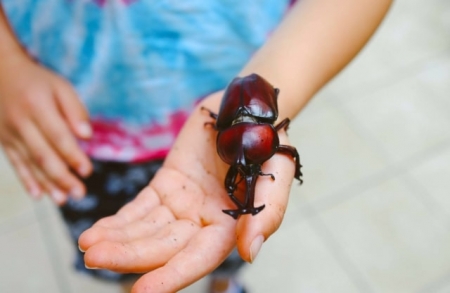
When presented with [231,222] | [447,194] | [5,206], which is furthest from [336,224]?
[5,206]

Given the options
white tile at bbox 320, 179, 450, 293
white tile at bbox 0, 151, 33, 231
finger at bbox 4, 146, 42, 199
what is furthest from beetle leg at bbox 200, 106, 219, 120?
white tile at bbox 0, 151, 33, 231

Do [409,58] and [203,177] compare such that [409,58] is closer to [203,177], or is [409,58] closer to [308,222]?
[308,222]

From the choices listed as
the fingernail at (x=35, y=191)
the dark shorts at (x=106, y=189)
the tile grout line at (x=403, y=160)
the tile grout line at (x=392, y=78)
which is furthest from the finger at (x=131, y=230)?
the tile grout line at (x=392, y=78)

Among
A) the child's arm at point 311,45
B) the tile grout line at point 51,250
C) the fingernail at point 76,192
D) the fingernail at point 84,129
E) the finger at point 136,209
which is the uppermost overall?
the child's arm at point 311,45

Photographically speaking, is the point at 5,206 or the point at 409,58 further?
the point at 409,58

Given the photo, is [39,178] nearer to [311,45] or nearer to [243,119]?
[243,119]

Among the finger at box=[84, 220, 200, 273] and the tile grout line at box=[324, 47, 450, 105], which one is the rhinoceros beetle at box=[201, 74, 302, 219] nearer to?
the finger at box=[84, 220, 200, 273]

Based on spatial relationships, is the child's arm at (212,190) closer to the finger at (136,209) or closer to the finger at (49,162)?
the finger at (136,209)
